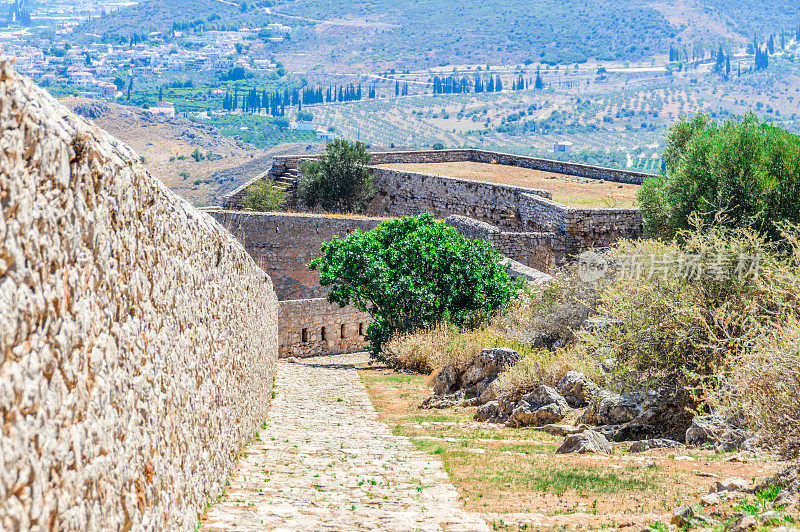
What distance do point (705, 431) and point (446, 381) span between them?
4.81 metres

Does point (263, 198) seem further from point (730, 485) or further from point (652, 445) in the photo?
point (730, 485)

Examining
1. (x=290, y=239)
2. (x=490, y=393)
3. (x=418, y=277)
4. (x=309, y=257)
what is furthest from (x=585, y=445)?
(x=290, y=239)

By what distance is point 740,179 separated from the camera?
46.5 ft

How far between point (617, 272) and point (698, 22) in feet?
545

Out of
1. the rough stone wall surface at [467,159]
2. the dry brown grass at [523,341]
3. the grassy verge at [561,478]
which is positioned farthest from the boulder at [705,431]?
the rough stone wall surface at [467,159]

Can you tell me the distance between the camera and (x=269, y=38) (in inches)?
6501

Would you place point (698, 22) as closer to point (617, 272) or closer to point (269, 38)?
point (269, 38)

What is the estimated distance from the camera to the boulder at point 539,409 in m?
9.39

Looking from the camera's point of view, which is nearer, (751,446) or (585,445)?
(751,446)

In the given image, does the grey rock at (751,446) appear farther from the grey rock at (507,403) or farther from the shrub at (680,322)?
the grey rock at (507,403)

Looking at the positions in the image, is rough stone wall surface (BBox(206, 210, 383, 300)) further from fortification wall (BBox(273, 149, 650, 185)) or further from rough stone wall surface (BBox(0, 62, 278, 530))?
rough stone wall surface (BBox(0, 62, 278, 530))

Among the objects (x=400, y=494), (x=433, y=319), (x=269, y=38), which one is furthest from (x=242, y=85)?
(x=400, y=494)

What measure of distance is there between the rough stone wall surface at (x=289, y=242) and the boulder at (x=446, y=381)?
1144 cm

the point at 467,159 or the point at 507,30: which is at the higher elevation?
the point at 507,30
